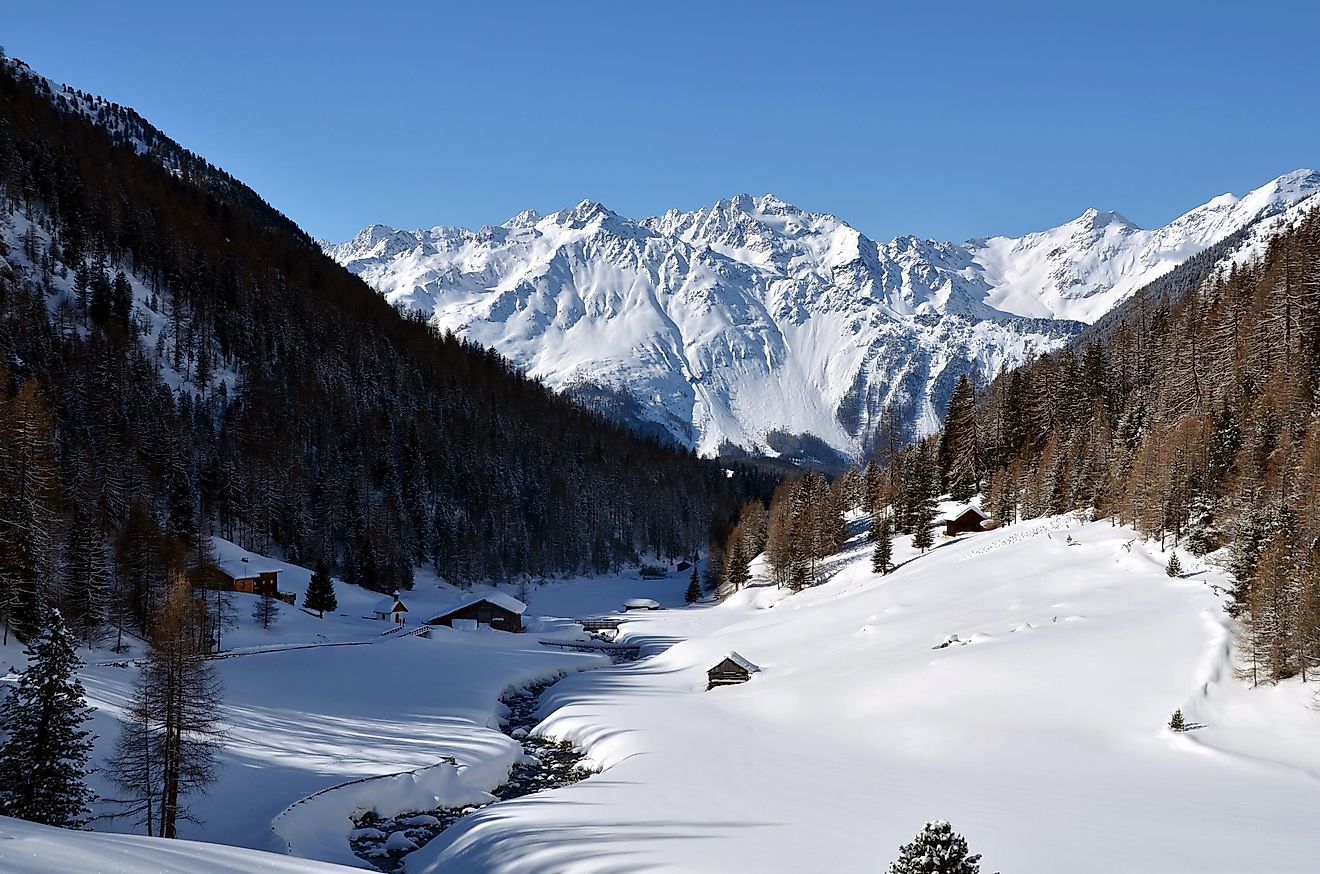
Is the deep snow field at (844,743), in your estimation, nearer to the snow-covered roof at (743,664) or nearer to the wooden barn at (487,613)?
the snow-covered roof at (743,664)

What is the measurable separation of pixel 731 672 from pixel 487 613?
42.5 m

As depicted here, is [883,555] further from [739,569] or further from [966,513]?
[739,569]

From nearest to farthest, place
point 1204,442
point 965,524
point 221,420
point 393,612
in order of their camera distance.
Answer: point 1204,442
point 393,612
point 965,524
point 221,420

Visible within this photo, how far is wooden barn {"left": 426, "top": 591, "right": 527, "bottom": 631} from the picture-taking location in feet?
281

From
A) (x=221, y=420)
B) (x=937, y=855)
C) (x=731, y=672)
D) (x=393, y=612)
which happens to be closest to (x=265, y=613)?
(x=393, y=612)

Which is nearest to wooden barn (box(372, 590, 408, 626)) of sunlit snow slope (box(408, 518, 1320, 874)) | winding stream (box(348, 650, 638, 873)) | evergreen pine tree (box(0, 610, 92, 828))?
sunlit snow slope (box(408, 518, 1320, 874))

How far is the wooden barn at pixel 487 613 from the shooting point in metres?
85.6

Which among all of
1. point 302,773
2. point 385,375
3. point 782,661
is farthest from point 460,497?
point 302,773

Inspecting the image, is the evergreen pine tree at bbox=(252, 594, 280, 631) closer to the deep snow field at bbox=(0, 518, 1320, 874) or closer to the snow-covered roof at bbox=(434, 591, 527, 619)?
the deep snow field at bbox=(0, 518, 1320, 874)

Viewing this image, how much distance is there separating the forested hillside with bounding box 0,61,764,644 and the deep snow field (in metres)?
13.2

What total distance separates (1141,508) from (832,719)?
35.4m

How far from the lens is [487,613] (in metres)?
86.4

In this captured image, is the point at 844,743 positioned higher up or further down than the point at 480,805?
higher up

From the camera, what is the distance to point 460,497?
13775 cm
